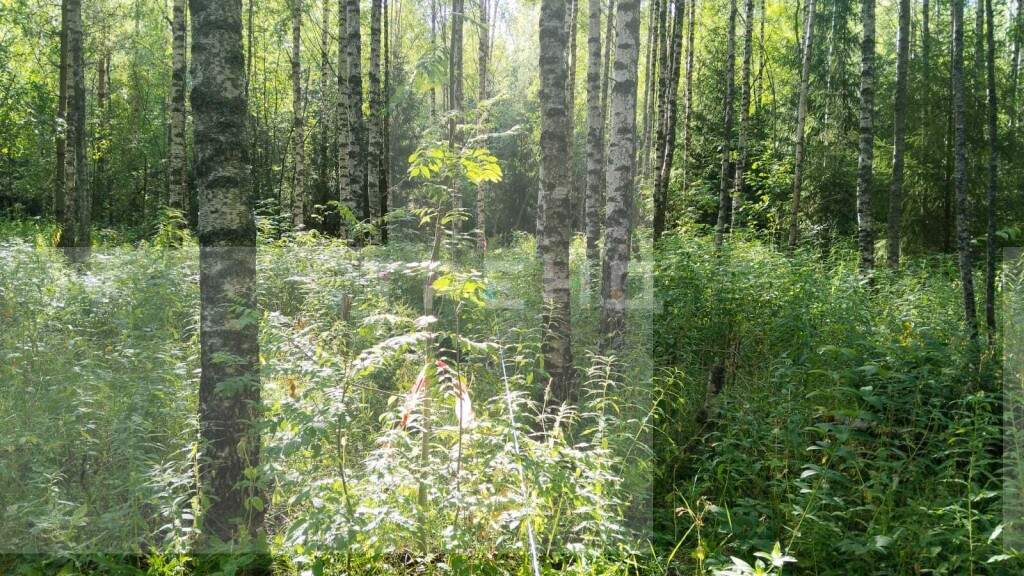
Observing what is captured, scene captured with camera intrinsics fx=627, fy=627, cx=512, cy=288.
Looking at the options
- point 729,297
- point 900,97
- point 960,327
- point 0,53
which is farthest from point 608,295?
point 0,53

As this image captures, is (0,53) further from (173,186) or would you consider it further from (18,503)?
(18,503)

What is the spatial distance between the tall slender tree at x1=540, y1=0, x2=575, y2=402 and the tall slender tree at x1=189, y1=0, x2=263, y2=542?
271cm

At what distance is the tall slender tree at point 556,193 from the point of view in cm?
568

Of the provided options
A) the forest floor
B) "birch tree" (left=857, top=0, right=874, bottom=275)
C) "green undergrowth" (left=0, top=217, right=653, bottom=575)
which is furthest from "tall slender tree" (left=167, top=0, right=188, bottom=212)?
"birch tree" (left=857, top=0, right=874, bottom=275)

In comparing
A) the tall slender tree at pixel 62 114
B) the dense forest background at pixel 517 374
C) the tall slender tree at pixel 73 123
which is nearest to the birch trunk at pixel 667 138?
the dense forest background at pixel 517 374

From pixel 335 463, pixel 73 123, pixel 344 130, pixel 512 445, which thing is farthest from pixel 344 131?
pixel 512 445

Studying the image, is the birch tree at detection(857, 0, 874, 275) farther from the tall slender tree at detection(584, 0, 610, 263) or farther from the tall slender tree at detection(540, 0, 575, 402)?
the tall slender tree at detection(540, 0, 575, 402)

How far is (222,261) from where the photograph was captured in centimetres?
368

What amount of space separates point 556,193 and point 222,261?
319 centimetres

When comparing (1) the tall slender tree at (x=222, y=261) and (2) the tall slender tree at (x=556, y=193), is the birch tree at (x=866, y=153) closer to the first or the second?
(2) the tall slender tree at (x=556, y=193)

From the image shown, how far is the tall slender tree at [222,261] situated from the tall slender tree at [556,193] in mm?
2705

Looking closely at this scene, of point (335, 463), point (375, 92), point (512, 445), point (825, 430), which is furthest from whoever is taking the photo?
point (375, 92)

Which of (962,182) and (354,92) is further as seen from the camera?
(354,92)

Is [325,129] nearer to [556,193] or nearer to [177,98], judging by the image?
[177,98]
